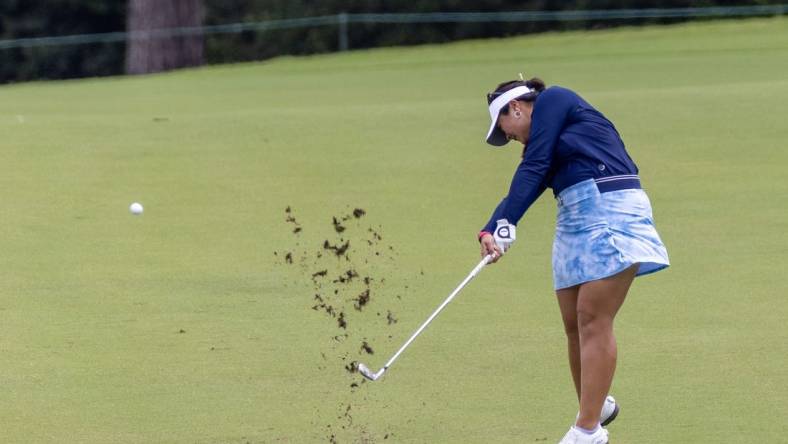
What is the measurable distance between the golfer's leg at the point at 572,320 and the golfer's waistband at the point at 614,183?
514 mm

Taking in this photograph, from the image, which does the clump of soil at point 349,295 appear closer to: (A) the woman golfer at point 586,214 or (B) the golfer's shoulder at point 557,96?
(A) the woman golfer at point 586,214

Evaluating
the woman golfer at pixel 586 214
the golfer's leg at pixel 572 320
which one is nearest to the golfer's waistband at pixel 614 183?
the woman golfer at pixel 586 214

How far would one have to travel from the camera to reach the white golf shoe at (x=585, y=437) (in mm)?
7027

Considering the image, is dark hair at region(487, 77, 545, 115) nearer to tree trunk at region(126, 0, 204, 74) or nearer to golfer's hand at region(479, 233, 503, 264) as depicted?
golfer's hand at region(479, 233, 503, 264)

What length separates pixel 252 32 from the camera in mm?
37625

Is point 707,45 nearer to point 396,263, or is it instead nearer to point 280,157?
point 280,157

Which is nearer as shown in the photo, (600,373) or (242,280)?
(600,373)

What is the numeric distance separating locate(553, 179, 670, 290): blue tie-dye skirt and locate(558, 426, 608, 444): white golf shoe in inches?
27.0

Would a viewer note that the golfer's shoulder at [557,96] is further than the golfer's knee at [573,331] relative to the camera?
No

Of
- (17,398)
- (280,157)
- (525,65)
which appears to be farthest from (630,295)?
(525,65)

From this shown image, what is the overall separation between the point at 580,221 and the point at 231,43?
30831mm

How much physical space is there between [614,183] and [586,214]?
19 centimetres

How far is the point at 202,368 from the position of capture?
9070 millimetres

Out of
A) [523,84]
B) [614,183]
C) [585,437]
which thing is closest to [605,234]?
[614,183]
